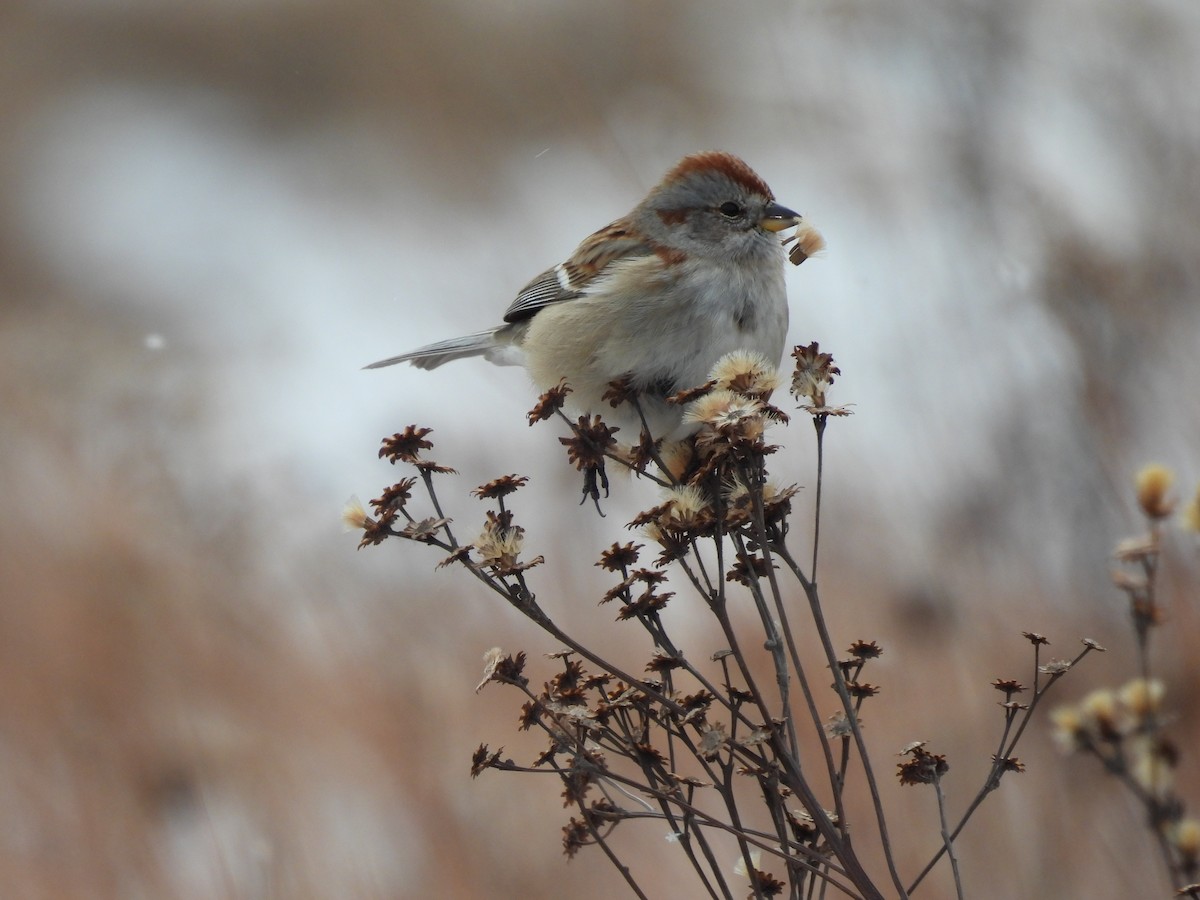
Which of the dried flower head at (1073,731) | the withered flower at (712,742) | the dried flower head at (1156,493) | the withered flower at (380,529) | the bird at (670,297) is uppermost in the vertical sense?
the bird at (670,297)

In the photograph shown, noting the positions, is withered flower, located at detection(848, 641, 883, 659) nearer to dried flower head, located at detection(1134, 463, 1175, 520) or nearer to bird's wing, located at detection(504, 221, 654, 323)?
dried flower head, located at detection(1134, 463, 1175, 520)

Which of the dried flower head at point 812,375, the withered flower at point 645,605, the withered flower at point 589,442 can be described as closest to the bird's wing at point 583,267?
the withered flower at point 589,442

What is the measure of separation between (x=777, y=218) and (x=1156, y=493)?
147 centimetres

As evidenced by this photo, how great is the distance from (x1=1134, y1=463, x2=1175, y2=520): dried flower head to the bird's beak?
1.41m

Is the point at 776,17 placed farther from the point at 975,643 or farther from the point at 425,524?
the point at 425,524

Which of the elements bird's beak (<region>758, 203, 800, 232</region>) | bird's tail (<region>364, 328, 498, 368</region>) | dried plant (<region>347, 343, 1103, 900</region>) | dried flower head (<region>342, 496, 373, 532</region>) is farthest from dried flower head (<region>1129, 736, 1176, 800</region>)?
bird's tail (<region>364, 328, 498, 368</region>)

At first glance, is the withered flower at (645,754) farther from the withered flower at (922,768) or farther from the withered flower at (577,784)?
the withered flower at (922,768)

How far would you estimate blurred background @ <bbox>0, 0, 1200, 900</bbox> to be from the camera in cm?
260

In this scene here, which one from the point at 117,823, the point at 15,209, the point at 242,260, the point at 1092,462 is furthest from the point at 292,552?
the point at 15,209

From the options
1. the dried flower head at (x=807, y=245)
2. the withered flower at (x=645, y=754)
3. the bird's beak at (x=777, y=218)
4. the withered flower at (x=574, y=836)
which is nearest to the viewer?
the withered flower at (x=645, y=754)

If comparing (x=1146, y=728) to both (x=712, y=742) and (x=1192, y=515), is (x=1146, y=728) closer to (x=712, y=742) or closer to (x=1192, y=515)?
(x=1192, y=515)

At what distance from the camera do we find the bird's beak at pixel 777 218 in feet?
6.78

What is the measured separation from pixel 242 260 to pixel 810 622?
395 cm

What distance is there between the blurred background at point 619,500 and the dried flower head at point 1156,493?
186 centimetres
